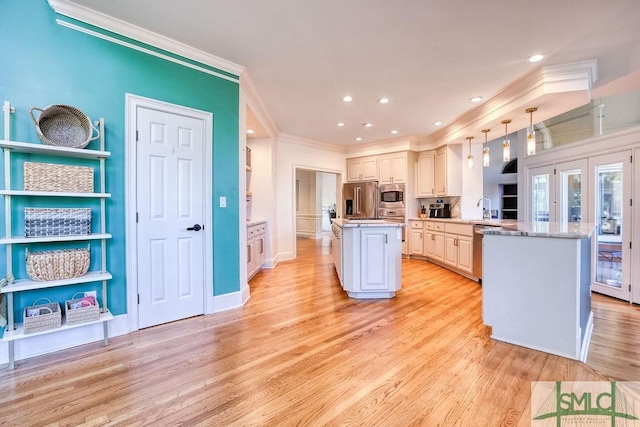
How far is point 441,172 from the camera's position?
18.5 feet

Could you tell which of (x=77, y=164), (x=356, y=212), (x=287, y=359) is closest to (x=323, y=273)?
(x=356, y=212)

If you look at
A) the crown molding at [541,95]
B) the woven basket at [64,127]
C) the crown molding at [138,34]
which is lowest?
the woven basket at [64,127]

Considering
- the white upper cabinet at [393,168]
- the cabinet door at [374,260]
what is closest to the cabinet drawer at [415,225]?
the white upper cabinet at [393,168]

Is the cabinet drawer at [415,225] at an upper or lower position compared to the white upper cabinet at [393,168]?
lower

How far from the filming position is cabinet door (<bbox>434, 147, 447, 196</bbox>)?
5.49 meters

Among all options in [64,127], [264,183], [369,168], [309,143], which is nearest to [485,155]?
[369,168]

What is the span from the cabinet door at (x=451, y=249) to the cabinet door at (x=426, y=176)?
133 centimetres

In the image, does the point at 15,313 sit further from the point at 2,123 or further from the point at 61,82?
the point at 61,82

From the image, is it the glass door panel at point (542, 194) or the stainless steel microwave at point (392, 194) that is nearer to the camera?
the glass door panel at point (542, 194)

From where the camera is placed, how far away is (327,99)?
3869 millimetres

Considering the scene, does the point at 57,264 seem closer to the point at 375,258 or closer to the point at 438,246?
the point at 375,258

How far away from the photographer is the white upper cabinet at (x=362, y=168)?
6.44m

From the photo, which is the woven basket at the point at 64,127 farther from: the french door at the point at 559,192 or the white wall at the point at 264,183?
the french door at the point at 559,192

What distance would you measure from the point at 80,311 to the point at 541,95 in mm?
4795
